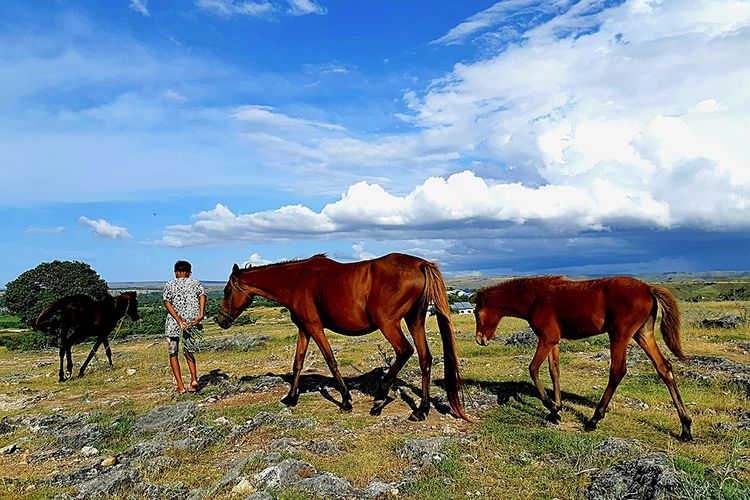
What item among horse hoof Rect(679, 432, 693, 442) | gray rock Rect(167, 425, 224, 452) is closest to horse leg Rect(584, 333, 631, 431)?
horse hoof Rect(679, 432, 693, 442)

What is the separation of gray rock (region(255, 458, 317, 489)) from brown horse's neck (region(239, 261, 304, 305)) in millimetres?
4287

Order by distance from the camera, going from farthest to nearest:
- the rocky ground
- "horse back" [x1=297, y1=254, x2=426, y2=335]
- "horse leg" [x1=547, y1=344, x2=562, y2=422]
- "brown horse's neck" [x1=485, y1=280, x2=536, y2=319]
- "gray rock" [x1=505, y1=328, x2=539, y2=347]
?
"gray rock" [x1=505, y1=328, x2=539, y2=347]
"brown horse's neck" [x1=485, y1=280, x2=536, y2=319]
"horse back" [x1=297, y1=254, x2=426, y2=335]
"horse leg" [x1=547, y1=344, x2=562, y2=422]
the rocky ground

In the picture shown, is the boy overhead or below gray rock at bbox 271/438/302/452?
overhead

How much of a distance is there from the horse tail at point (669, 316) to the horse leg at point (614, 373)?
2.09ft

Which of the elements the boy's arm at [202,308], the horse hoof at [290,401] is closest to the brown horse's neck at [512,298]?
the horse hoof at [290,401]

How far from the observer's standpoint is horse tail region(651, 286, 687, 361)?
7.91 metres

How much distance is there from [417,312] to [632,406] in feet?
14.7

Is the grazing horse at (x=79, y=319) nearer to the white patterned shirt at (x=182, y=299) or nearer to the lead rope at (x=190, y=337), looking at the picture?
the white patterned shirt at (x=182, y=299)

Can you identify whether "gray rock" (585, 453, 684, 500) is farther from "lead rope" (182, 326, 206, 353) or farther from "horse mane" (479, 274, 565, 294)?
"lead rope" (182, 326, 206, 353)

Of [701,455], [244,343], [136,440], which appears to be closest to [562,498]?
[701,455]

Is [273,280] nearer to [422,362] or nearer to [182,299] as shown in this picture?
[182,299]

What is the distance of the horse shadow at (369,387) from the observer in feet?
32.4

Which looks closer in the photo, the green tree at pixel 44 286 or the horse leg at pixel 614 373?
the horse leg at pixel 614 373

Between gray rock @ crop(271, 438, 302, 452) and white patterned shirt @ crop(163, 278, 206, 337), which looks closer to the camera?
gray rock @ crop(271, 438, 302, 452)
